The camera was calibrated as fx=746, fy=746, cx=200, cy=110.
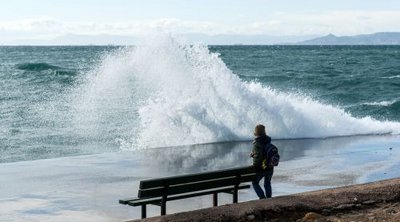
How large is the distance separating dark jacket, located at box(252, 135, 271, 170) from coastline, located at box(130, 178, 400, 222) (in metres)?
0.69

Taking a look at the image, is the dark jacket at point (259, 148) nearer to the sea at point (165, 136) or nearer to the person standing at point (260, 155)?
the person standing at point (260, 155)

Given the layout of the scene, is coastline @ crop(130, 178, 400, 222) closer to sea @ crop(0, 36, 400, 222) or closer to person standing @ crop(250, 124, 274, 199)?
person standing @ crop(250, 124, 274, 199)

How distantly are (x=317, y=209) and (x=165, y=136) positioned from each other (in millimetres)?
12025

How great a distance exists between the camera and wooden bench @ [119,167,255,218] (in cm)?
962

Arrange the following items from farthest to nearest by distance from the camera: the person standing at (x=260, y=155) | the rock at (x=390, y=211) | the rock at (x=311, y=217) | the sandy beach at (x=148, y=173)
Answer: the sandy beach at (x=148, y=173) < the person standing at (x=260, y=155) < the rock at (x=390, y=211) < the rock at (x=311, y=217)

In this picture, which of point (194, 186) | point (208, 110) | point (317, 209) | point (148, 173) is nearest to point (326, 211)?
point (317, 209)

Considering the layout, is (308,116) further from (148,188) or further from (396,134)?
(148,188)

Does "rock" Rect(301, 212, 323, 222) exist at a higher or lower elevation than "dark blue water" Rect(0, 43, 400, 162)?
higher

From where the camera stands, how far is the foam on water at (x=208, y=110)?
71.9 feet

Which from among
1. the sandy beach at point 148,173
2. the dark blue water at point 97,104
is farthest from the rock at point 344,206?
the dark blue water at point 97,104

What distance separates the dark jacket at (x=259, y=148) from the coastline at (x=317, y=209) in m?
0.69

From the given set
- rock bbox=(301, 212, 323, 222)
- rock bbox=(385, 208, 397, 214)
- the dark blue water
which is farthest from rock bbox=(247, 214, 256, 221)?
the dark blue water

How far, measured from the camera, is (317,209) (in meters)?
9.61

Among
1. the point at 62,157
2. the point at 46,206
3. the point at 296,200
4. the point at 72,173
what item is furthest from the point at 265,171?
the point at 62,157
